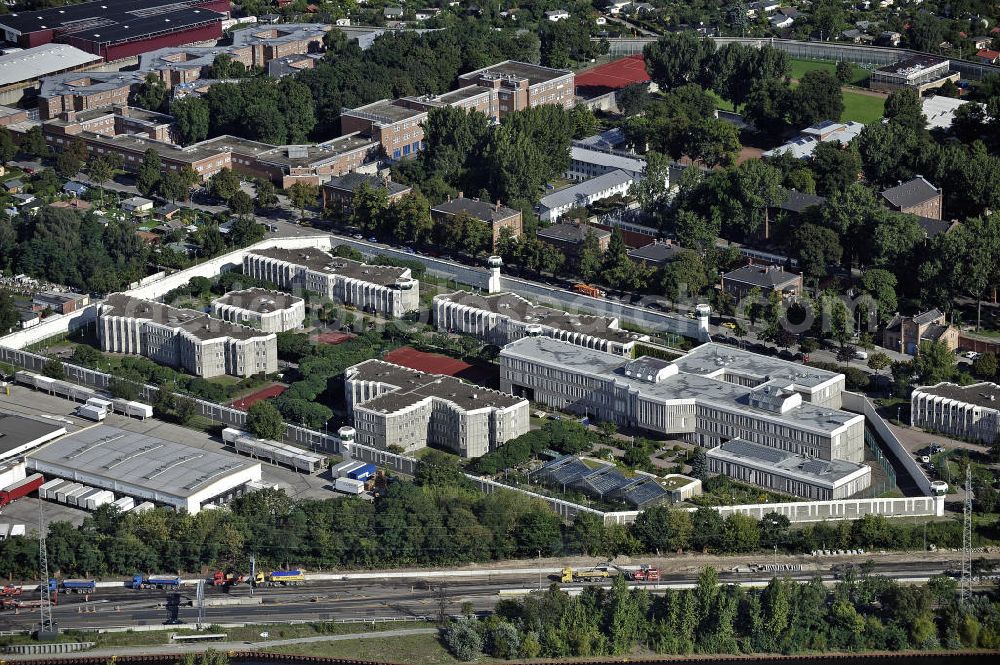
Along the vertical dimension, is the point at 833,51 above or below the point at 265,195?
above

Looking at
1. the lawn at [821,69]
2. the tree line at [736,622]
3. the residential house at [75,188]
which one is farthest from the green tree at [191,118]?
the tree line at [736,622]

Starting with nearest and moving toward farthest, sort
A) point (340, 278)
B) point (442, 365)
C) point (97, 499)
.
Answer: point (97, 499)
point (442, 365)
point (340, 278)

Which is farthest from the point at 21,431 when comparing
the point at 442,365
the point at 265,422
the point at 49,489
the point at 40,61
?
the point at 40,61

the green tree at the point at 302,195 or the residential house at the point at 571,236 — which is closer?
the residential house at the point at 571,236

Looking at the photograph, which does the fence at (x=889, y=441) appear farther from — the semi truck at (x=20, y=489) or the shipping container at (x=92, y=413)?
the semi truck at (x=20, y=489)

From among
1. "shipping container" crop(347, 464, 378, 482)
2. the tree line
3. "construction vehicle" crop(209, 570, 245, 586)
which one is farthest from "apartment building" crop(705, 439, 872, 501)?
"construction vehicle" crop(209, 570, 245, 586)

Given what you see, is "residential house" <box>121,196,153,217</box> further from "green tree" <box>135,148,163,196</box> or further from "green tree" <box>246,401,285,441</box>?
"green tree" <box>246,401,285,441</box>

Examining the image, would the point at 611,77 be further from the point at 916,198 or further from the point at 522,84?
the point at 916,198
